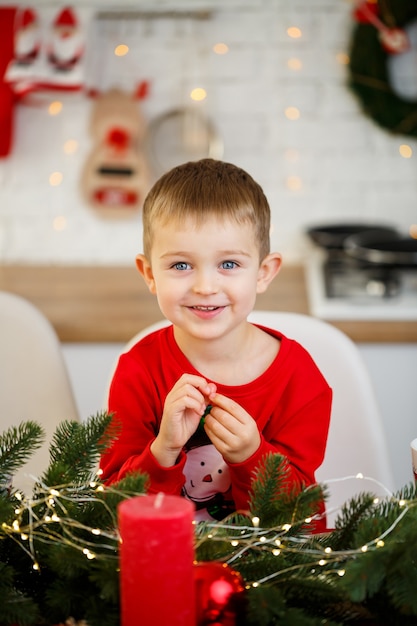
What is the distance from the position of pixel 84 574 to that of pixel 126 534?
0.18m

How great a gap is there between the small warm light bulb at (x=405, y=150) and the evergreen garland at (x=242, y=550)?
2.05 m

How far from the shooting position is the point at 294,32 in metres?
2.71

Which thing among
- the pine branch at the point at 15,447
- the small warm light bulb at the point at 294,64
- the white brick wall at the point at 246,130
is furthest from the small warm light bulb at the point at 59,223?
the pine branch at the point at 15,447

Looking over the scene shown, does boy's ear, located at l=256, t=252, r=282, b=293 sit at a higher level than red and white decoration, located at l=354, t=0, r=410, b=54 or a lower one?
lower

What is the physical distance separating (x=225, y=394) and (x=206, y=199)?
0.23 meters

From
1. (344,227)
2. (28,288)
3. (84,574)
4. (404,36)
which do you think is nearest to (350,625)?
(84,574)

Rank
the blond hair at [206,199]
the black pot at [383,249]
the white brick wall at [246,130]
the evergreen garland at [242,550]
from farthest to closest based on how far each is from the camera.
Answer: the white brick wall at [246,130]
the black pot at [383,249]
the blond hair at [206,199]
the evergreen garland at [242,550]

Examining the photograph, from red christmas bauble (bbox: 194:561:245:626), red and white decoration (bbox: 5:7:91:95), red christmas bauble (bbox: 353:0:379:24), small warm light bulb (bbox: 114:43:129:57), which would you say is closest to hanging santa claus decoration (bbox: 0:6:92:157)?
red and white decoration (bbox: 5:7:91:95)

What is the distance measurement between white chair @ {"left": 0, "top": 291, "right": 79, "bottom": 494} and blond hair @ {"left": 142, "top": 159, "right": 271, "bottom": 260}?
0.50 meters

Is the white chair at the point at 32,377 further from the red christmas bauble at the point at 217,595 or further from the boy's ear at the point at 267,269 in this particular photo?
the red christmas bauble at the point at 217,595

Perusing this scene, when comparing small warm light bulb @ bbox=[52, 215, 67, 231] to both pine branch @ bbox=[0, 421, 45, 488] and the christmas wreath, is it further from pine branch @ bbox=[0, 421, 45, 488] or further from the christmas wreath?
pine branch @ bbox=[0, 421, 45, 488]

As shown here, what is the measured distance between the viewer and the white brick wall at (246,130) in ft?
8.89

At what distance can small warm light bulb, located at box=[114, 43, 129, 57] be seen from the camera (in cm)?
272

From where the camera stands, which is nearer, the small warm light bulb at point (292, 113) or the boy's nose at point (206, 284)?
the boy's nose at point (206, 284)
